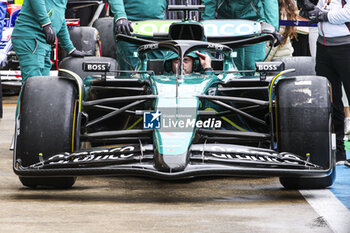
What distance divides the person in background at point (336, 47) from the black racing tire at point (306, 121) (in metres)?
1.58

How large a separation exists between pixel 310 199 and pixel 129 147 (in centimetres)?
128

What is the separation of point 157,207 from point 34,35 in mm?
3295

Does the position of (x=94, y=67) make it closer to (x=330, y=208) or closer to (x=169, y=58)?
(x=169, y=58)

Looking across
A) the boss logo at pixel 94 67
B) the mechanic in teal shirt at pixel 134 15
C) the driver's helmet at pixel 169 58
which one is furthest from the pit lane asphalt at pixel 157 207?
the mechanic in teal shirt at pixel 134 15

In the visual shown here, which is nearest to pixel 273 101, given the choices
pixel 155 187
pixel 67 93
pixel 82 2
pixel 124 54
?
pixel 155 187

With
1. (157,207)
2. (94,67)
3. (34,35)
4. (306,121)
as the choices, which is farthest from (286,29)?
(157,207)

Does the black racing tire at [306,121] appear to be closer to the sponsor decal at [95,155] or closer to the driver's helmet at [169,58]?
the sponsor decal at [95,155]

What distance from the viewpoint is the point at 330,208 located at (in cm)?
438

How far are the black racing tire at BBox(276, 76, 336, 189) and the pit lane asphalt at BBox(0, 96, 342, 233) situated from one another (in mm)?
343

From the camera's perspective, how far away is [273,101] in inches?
197

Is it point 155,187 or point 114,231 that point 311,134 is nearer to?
point 155,187

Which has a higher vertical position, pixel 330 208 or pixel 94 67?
pixel 94 67

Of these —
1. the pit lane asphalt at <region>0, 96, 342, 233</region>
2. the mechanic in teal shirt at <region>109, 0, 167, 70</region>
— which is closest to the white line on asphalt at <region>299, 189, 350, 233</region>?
the pit lane asphalt at <region>0, 96, 342, 233</region>

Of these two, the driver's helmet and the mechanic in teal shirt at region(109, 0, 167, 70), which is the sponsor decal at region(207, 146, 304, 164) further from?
the mechanic in teal shirt at region(109, 0, 167, 70)
